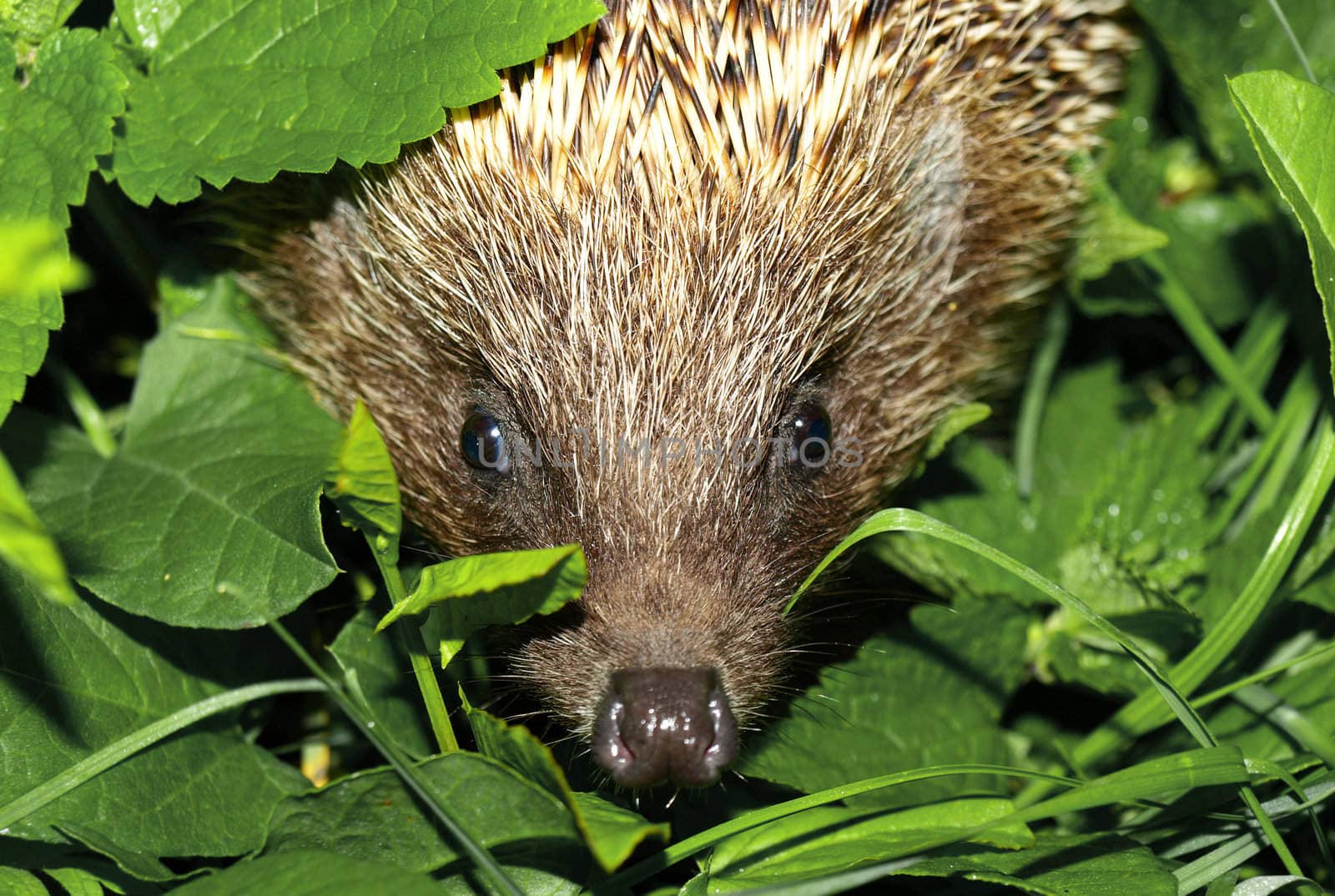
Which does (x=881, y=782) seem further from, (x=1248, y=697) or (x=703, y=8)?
(x=703, y=8)

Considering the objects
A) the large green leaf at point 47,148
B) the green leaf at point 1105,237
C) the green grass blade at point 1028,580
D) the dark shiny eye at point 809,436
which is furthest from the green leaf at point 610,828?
the green leaf at point 1105,237

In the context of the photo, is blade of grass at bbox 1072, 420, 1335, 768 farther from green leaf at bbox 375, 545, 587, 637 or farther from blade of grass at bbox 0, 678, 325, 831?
blade of grass at bbox 0, 678, 325, 831

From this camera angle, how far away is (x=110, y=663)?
7.29 feet

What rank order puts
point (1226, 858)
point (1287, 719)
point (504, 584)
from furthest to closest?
point (1287, 719)
point (1226, 858)
point (504, 584)

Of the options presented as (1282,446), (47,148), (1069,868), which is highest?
Result: (47,148)

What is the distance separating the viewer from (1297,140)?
7.47ft

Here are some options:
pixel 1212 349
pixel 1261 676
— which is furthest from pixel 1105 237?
pixel 1261 676

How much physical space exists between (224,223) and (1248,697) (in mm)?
2609

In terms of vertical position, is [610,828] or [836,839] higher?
[610,828]

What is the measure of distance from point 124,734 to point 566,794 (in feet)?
3.06

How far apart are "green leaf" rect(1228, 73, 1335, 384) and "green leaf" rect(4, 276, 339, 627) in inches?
73.8

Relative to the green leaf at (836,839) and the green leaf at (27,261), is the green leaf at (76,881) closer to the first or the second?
the green leaf at (836,839)

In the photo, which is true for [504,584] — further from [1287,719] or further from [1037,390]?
[1037,390]

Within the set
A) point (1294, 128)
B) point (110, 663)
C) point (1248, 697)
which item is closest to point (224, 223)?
point (110, 663)
